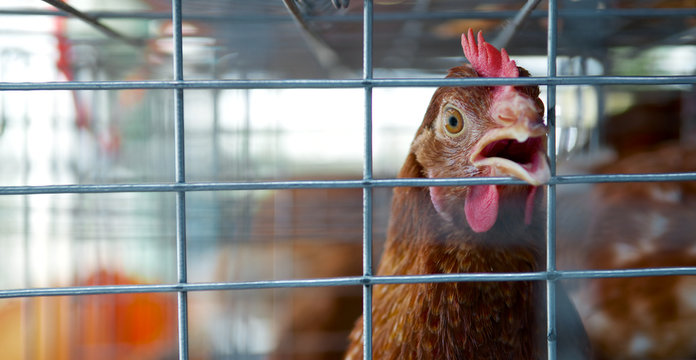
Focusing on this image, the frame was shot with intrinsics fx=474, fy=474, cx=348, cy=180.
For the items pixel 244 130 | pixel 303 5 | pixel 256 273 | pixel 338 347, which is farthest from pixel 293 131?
pixel 303 5

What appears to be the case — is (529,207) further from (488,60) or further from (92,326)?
(92,326)

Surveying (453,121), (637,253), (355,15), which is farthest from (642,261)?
(355,15)

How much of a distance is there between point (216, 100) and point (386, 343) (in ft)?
4.16

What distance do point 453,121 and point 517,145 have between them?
0.10 m

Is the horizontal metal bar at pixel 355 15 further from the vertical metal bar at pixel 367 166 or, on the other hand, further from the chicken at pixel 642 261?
the chicken at pixel 642 261

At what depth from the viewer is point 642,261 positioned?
1108 mm

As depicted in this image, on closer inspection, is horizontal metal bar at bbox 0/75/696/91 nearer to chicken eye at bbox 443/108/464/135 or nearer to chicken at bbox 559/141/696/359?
chicken eye at bbox 443/108/464/135

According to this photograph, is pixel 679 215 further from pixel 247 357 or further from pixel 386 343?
pixel 247 357

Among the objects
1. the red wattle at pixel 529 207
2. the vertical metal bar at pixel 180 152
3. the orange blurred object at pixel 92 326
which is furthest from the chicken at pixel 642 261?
the orange blurred object at pixel 92 326

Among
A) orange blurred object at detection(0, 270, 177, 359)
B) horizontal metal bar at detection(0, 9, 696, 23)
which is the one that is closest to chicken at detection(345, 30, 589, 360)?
horizontal metal bar at detection(0, 9, 696, 23)

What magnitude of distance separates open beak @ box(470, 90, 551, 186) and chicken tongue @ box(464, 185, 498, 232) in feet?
0.17

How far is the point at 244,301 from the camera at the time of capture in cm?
201

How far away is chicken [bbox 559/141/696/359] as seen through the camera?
1.02 metres

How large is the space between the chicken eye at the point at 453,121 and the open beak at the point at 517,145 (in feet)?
0.16
